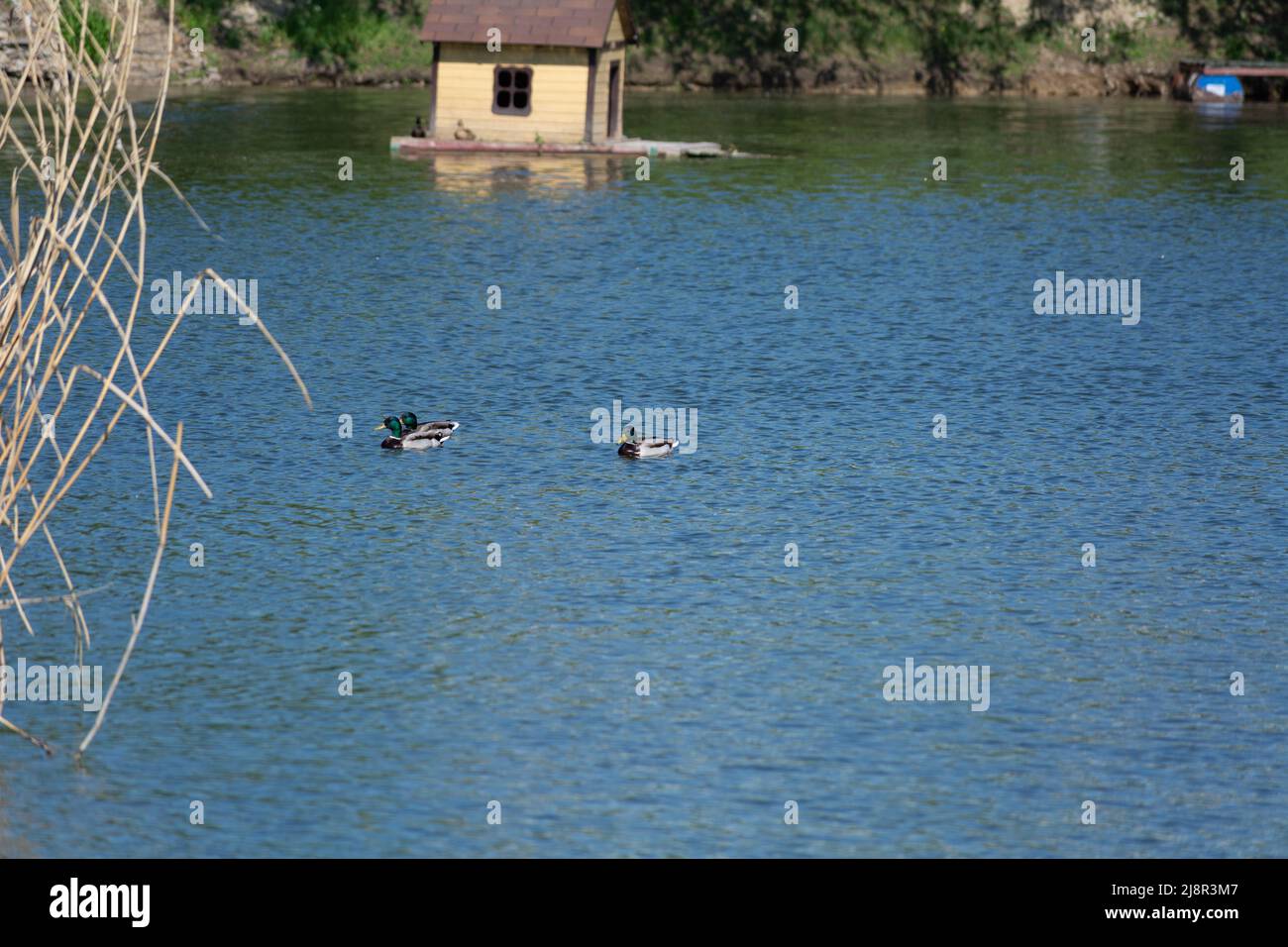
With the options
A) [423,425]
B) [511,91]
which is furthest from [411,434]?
[511,91]

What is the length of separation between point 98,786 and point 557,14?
38.7 m

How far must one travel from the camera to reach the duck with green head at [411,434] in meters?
24.2

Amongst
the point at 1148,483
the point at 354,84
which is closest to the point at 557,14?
the point at 354,84

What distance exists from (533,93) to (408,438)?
29125 mm

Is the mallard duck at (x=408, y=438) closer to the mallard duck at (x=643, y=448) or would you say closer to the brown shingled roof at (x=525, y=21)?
the mallard duck at (x=643, y=448)

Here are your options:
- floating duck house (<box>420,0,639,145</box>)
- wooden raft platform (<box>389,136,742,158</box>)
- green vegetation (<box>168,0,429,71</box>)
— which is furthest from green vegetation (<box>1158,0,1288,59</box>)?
floating duck house (<box>420,0,639,145</box>)

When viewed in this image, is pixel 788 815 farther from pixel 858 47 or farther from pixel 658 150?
pixel 858 47

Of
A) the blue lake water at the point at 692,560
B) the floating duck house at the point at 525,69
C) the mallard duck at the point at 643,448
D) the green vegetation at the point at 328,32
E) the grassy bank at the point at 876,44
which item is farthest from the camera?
the grassy bank at the point at 876,44

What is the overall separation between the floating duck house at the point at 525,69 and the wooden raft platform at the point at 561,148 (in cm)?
30

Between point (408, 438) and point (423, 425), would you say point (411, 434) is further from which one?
point (423, 425)

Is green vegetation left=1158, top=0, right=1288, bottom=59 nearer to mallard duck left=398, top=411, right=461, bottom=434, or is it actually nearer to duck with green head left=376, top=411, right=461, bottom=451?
mallard duck left=398, top=411, right=461, bottom=434

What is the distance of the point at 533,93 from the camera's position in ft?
170

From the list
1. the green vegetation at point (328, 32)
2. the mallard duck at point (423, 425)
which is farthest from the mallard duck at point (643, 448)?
the green vegetation at point (328, 32)

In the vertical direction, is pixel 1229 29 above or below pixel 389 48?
above
